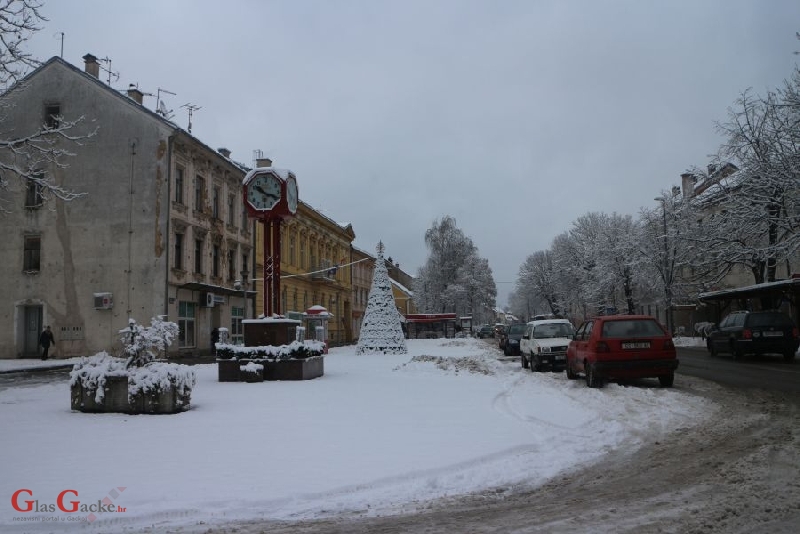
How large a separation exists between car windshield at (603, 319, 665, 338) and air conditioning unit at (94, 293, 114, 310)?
23608mm

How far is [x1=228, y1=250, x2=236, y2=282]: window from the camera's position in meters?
35.9

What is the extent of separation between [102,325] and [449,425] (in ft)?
81.0

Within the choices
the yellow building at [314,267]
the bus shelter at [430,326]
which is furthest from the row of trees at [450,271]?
the yellow building at [314,267]

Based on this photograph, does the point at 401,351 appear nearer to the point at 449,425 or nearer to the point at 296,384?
the point at 296,384

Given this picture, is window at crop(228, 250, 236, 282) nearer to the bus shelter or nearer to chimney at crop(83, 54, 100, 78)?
chimney at crop(83, 54, 100, 78)

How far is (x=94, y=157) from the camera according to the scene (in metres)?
29.7

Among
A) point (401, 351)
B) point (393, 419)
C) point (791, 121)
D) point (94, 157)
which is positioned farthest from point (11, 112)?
point (791, 121)

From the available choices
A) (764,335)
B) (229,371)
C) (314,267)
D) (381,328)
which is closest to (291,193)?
(229,371)

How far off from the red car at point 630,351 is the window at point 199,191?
24757 millimetres

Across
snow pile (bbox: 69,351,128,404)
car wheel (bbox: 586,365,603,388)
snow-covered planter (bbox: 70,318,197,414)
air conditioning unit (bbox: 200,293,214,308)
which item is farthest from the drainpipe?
car wheel (bbox: 586,365,603,388)

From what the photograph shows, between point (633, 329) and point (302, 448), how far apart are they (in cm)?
806

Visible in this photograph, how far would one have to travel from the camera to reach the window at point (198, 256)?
31.6m

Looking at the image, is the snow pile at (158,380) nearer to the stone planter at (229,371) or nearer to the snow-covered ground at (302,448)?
the snow-covered ground at (302,448)

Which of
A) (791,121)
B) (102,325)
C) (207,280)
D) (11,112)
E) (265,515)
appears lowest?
(265,515)
